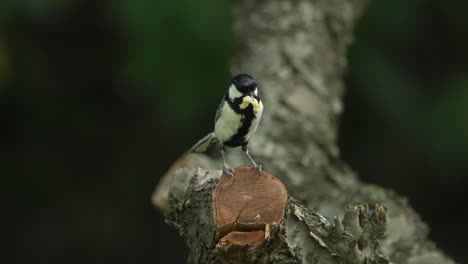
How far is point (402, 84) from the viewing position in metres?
5.17

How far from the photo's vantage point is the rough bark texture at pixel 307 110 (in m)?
3.40

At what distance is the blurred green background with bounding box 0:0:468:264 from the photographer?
4.68 m

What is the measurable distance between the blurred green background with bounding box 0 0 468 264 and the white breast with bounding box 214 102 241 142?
176 cm

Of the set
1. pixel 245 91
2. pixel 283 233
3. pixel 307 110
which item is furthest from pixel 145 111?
pixel 283 233

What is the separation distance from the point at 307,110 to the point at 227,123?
1.30m

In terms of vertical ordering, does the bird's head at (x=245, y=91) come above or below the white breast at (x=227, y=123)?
above

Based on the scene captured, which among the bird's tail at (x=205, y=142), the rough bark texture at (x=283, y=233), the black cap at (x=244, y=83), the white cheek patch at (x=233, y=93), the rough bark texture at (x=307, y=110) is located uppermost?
the rough bark texture at (x=307, y=110)

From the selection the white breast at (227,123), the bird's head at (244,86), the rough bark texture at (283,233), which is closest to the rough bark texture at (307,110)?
the rough bark texture at (283,233)

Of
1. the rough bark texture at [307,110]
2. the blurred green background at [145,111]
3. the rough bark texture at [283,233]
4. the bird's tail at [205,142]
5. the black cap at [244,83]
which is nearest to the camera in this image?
the rough bark texture at [283,233]

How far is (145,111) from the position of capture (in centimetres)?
602

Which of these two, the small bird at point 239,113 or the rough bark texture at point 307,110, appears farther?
the rough bark texture at point 307,110

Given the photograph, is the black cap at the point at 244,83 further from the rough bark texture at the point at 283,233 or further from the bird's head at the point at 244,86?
the rough bark texture at the point at 283,233

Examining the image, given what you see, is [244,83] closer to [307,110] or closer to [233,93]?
[233,93]

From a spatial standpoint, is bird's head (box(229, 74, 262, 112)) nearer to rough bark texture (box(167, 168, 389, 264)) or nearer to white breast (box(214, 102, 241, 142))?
white breast (box(214, 102, 241, 142))
